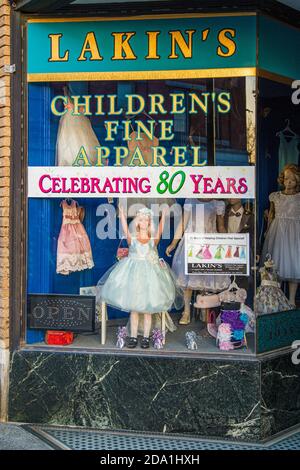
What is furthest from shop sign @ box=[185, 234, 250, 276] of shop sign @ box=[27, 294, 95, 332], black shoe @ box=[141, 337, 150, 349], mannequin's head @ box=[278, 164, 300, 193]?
shop sign @ box=[27, 294, 95, 332]

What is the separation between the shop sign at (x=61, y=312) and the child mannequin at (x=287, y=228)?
177 centimetres

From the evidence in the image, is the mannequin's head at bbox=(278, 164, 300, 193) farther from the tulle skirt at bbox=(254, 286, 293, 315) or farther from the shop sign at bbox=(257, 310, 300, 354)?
the shop sign at bbox=(257, 310, 300, 354)

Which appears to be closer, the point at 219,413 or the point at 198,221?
the point at 219,413

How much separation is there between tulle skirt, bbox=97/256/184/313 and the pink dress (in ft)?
1.11

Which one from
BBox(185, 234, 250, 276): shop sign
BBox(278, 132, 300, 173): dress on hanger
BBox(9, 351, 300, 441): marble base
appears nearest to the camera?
BBox(9, 351, 300, 441): marble base

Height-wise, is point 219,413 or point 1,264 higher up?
point 1,264

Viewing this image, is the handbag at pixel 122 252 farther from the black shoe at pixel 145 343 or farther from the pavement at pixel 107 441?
the pavement at pixel 107 441

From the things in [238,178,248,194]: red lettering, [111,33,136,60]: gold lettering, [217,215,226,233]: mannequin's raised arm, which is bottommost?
[217,215,226,233]: mannequin's raised arm

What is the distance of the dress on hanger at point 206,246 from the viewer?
589 cm

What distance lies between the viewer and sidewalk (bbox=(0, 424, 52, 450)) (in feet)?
17.3

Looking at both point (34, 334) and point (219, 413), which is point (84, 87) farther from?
point (219, 413)

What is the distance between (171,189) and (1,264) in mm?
1701

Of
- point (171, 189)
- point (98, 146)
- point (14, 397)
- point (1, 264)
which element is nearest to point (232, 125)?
point (171, 189)

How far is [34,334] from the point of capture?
601 centimetres
